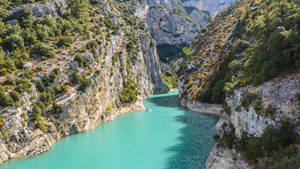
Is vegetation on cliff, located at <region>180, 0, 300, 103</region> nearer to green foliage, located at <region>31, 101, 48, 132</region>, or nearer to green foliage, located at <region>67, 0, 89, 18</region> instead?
green foliage, located at <region>31, 101, 48, 132</region>

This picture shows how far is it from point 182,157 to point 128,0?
436 feet

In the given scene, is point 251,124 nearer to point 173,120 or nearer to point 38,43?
point 173,120

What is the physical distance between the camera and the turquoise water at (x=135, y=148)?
30.0 meters

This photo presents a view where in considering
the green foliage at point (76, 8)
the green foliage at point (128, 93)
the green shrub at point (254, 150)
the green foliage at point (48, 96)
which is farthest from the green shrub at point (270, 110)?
the green foliage at point (76, 8)

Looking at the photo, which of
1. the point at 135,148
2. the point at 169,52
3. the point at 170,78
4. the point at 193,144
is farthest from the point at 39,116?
the point at 169,52

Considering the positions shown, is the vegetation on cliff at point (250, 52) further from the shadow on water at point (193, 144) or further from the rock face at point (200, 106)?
the shadow on water at point (193, 144)

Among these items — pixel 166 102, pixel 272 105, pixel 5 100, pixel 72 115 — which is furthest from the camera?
pixel 166 102

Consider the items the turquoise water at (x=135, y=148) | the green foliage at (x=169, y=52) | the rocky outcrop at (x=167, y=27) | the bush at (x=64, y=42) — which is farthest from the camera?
the green foliage at (x=169, y=52)

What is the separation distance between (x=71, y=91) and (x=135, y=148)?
2048cm

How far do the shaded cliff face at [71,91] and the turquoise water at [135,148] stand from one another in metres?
2.87

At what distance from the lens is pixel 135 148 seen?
118 feet

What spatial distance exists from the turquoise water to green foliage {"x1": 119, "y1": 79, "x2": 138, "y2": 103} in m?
17.0

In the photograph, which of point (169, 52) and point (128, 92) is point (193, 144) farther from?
point (169, 52)

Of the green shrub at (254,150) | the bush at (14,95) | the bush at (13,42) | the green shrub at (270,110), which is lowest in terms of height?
the green shrub at (254,150)
